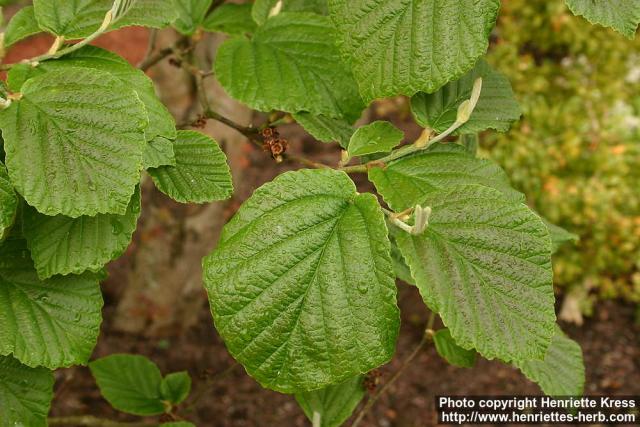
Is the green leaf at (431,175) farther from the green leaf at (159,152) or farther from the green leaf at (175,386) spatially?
the green leaf at (175,386)

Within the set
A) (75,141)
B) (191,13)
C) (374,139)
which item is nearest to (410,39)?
(374,139)

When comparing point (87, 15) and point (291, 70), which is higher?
point (87, 15)

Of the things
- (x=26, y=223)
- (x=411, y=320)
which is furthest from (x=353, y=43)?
(x=411, y=320)

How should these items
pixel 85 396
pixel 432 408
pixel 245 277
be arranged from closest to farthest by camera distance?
1. pixel 245 277
2. pixel 85 396
3. pixel 432 408

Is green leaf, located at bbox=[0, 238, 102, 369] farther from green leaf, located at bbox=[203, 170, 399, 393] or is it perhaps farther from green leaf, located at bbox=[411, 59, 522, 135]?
green leaf, located at bbox=[411, 59, 522, 135]

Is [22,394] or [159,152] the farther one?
[22,394]

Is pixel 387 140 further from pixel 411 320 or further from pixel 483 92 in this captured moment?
pixel 411 320

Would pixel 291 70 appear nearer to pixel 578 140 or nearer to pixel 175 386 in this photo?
pixel 175 386

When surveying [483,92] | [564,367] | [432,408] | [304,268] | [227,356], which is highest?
[483,92]
